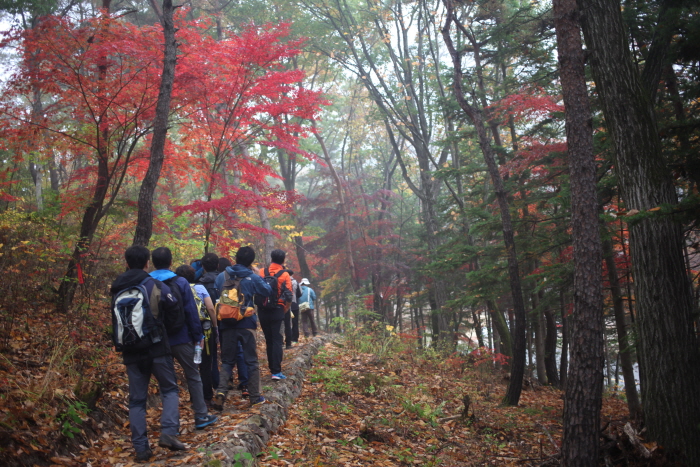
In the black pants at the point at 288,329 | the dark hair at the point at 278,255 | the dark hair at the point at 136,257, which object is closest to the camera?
the dark hair at the point at 136,257

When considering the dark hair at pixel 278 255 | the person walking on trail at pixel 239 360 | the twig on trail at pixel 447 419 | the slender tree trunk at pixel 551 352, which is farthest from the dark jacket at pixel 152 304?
the slender tree trunk at pixel 551 352

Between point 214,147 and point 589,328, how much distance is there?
9088mm

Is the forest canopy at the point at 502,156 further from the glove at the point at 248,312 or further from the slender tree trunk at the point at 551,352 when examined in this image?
the glove at the point at 248,312

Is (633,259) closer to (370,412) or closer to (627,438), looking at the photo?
(627,438)

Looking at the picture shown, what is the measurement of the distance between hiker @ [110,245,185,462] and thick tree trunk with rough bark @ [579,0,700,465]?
5.77 metres

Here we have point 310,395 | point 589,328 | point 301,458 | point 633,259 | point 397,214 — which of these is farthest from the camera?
point 397,214

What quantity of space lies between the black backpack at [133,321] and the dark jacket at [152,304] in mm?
58

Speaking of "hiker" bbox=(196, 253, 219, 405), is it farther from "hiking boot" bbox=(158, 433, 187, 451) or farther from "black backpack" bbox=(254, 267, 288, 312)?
"hiking boot" bbox=(158, 433, 187, 451)

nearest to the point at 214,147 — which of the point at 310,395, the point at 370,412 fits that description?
the point at 310,395

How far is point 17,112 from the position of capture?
844 cm

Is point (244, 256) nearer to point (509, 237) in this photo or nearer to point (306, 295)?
point (509, 237)

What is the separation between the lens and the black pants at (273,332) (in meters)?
6.98

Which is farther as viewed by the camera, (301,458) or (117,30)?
(117,30)

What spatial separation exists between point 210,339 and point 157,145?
3.59 meters
